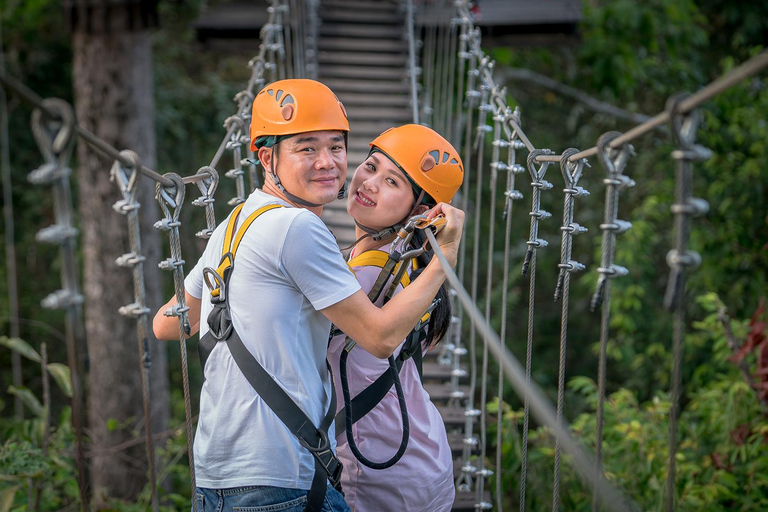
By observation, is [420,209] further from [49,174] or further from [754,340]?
[754,340]

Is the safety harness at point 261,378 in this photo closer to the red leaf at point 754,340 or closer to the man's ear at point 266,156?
the man's ear at point 266,156

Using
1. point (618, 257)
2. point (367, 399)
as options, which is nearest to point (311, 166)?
point (367, 399)

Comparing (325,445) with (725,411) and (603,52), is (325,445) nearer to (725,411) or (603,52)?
(725,411)

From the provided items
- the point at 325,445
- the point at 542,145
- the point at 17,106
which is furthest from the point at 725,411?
the point at 17,106

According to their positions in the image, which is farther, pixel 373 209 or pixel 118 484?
pixel 118 484

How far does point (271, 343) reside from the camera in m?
1.25

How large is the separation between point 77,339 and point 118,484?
152 inches

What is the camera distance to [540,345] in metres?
8.23

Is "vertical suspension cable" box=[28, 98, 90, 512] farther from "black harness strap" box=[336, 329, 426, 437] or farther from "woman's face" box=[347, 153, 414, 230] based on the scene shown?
"woman's face" box=[347, 153, 414, 230]

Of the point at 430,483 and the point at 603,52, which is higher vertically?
the point at 603,52

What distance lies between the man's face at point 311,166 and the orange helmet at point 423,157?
21 cm

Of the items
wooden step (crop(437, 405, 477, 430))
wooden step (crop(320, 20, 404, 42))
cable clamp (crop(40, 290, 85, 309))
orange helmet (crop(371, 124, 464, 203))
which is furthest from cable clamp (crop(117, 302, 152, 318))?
wooden step (crop(320, 20, 404, 42))

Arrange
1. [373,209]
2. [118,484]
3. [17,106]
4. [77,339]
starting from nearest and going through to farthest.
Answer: [77,339] < [373,209] < [118,484] < [17,106]

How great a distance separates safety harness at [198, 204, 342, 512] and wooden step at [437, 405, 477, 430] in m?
1.35
